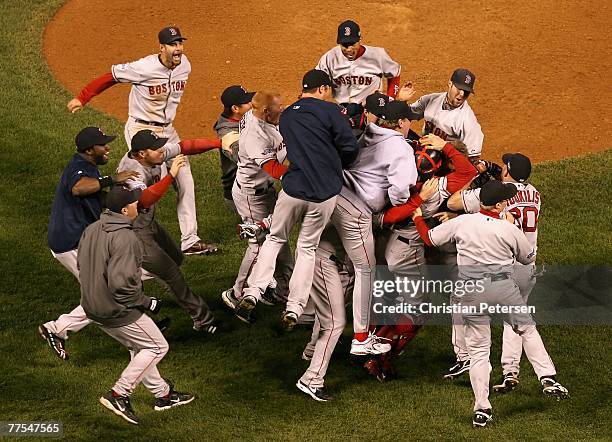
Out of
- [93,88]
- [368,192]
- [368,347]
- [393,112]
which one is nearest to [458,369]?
[368,347]

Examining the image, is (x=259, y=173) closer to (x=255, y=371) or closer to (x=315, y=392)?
(x=255, y=371)

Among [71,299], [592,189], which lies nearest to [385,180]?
[71,299]

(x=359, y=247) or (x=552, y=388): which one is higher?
(x=359, y=247)

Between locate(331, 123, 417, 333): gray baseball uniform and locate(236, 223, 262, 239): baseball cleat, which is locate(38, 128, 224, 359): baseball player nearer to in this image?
locate(236, 223, 262, 239): baseball cleat

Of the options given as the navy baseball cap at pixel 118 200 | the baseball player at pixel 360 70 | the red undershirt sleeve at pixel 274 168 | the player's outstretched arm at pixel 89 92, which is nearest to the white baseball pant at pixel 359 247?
the red undershirt sleeve at pixel 274 168

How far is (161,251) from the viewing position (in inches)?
400

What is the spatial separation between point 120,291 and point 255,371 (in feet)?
6.39

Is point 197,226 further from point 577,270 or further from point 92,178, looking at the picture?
point 577,270

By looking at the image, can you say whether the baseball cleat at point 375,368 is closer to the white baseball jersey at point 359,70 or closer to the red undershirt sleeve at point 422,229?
the red undershirt sleeve at point 422,229

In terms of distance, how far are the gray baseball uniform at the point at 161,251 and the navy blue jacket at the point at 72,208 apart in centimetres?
37

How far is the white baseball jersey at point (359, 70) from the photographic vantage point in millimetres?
12094

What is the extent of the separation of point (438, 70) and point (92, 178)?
7624 millimetres

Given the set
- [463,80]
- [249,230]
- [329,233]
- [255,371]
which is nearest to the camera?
[329,233]

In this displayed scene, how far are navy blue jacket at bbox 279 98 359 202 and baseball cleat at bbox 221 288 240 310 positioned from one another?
84.8 inches
